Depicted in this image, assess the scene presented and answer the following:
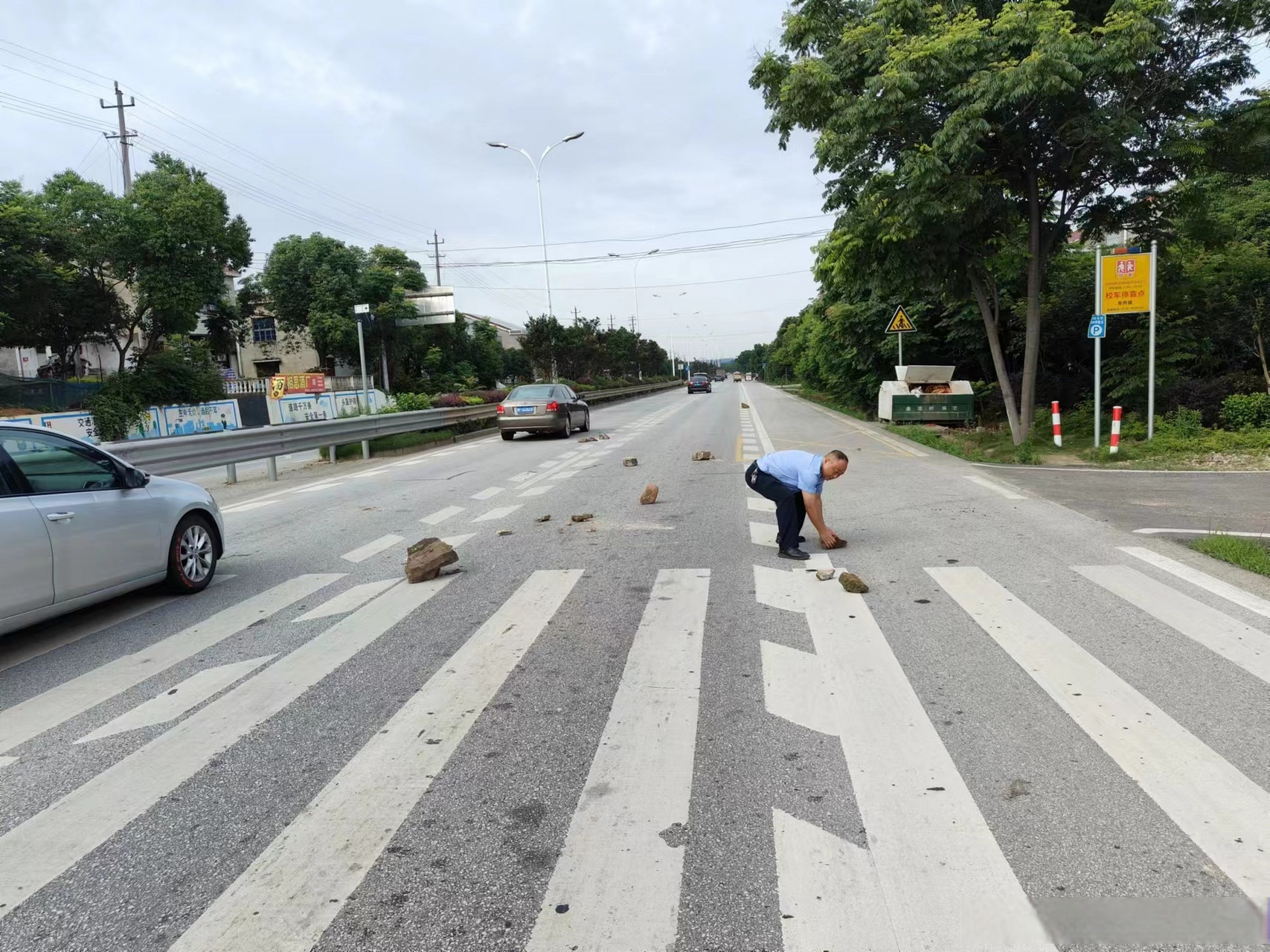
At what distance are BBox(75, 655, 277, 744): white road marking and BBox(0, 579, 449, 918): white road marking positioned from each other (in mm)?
117

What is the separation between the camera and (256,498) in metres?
12.2

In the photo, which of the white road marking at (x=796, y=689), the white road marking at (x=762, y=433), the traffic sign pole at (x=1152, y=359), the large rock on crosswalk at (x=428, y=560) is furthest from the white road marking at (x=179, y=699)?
the traffic sign pole at (x=1152, y=359)

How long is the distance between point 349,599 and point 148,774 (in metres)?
2.67

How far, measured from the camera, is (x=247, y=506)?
11344 millimetres

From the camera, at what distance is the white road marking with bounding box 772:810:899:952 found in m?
2.41

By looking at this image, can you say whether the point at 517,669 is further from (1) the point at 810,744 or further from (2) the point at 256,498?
(2) the point at 256,498

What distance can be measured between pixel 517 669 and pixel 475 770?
1.16 meters

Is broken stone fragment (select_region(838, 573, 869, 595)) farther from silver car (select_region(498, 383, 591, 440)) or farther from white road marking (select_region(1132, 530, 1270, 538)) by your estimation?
silver car (select_region(498, 383, 591, 440))

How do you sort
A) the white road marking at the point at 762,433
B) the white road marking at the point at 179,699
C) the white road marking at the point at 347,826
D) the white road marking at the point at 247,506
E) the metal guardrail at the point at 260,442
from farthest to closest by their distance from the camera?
the white road marking at the point at 762,433 < the metal guardrail at the point at 260,442 < the white road marking at the point at 247,506 < the white road marking at the point at 179,699 < the white road marking at the point at 347,826

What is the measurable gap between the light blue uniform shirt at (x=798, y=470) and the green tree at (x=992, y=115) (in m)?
7.43

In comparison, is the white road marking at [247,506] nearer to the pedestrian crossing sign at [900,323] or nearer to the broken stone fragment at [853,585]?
the broken stone fragment at [853,585]

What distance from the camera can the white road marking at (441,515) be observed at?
31.0ft

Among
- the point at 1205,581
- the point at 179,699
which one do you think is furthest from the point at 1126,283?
the point at 179,699

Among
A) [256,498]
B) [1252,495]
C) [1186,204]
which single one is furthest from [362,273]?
[1252,495]
